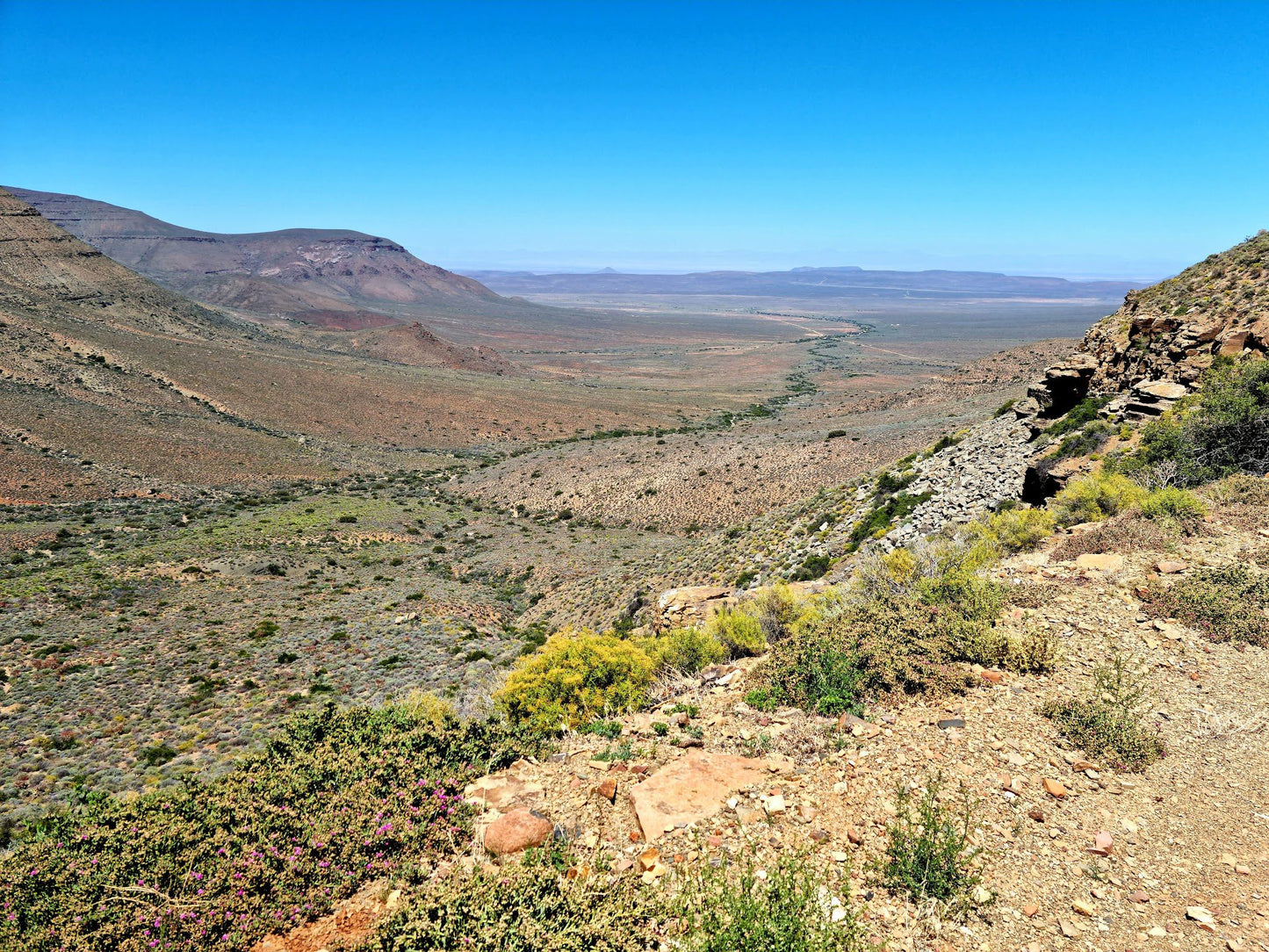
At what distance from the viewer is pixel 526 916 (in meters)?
4.50

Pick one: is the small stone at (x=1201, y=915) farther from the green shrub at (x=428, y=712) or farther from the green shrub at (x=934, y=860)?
the green shrub at (x=428, y=712)

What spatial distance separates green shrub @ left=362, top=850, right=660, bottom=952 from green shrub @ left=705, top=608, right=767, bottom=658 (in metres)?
5.64

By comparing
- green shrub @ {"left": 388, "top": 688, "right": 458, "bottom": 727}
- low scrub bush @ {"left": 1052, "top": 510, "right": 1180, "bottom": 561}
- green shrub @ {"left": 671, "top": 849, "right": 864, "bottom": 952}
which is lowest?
green shrub @ {"left": 388, "top": 688, "right": 458, "bottom": 727}

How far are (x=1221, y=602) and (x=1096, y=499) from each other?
16.0 ft

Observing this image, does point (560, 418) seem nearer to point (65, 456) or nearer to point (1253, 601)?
point (65, 456)

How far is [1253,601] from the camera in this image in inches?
295

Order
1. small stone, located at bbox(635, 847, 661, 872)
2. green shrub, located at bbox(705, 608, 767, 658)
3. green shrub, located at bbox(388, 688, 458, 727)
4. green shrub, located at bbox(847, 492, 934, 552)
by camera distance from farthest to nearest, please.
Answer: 1. green shrub, located at bbox(847, 492, 934, 552)
2. green shrub, located at bbox(705, 608, 767, 658)
3. green shrub, located at bbox(388, 688, 458, 727)
4. small stone, located at bbox(635, 847, 661, 872)

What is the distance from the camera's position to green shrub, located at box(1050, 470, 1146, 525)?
446 inches

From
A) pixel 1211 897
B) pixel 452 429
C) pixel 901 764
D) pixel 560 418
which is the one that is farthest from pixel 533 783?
pixel 560 418

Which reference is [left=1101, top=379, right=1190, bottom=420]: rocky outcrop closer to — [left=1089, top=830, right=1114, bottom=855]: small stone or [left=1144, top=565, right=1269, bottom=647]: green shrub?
[left=1144, top=565, right=1269, bottom=647]: green shrub

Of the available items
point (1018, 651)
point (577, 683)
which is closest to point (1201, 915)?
point (1018, 651)

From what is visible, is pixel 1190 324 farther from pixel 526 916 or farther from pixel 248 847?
pixel 248 847

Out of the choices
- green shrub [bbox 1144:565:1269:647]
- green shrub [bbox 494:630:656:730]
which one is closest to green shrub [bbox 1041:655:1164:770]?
green shrub [bbox 1144:565:1269:647]

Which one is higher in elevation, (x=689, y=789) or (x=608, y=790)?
(x=689, y=789)
